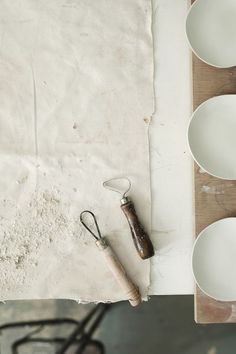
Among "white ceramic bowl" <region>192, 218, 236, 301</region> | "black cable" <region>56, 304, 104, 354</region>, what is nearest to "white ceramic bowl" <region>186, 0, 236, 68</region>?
"white ceramic bowl" <region>192, 218, 236, 301</region>

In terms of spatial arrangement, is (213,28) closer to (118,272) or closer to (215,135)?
(215,135)

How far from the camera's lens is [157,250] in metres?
0.72

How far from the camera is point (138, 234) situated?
0.70 meters

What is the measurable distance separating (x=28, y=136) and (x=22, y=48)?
0.51 ft

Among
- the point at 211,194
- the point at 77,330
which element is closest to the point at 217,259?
the point at 211,194

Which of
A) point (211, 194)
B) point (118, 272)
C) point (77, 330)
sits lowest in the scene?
point (77, 330)

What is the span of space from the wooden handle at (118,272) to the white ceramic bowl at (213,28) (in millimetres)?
355

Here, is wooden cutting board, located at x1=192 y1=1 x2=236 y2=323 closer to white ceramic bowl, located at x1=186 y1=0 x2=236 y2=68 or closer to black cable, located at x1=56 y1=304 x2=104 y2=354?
white ceramic bowl, located at x1=186 y1=0 x2=236 y2=68

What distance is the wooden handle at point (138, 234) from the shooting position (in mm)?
699

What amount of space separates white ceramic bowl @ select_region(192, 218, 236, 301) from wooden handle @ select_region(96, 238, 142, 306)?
4.3 inches

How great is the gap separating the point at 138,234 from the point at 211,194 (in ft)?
0.45

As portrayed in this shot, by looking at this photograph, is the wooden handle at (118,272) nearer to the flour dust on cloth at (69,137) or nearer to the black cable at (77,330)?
the flour dust on cloth at (69,137)

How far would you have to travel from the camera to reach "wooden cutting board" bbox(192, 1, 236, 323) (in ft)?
2.23

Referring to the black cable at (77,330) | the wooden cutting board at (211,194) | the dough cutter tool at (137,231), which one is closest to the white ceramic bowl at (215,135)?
the wooden cutting board at (211,194)
